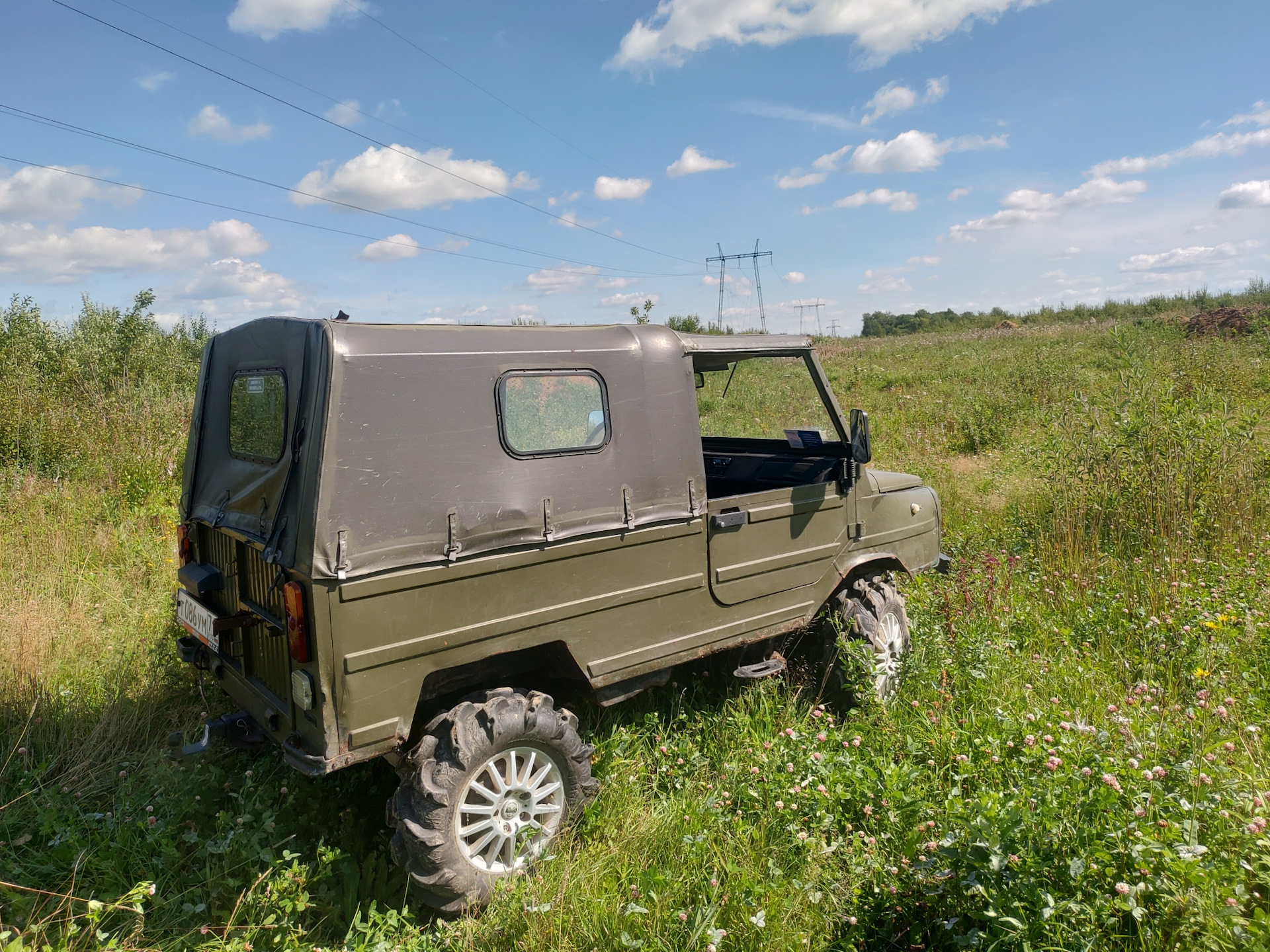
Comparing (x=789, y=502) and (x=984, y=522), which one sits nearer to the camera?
(x=789, y=502)

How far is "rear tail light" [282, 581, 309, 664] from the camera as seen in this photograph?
2766 mm

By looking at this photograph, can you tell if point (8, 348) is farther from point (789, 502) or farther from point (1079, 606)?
point (1079, 606)

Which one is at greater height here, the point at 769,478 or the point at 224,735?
the point at 769,478

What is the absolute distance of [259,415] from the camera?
345cm

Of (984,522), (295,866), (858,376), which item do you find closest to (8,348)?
(295,866)

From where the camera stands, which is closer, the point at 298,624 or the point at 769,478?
the point at 298,624

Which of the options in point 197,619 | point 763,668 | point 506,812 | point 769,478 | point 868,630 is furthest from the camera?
point 769,478

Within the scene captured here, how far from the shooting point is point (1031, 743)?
10.2ft

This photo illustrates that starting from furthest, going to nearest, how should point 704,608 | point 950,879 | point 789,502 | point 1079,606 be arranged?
1. point 1079,606
2. point 789,502
3. point 704,608
4. point 950,879

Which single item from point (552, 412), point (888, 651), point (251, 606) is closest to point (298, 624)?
point (251, 606)

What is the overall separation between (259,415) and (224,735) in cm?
141

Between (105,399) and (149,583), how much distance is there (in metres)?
5.04

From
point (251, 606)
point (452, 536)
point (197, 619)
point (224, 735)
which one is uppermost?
point (452, 536)

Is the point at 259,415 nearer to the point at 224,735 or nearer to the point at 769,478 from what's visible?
the point at 224,735
